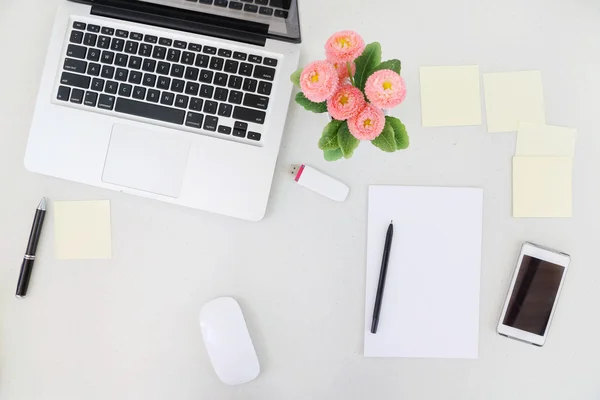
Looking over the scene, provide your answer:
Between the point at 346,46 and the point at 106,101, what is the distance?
14.5 inches

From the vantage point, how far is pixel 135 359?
2.37 feet

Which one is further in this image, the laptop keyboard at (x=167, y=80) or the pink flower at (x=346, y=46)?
the laptop keyboard at (x=167, y=80)

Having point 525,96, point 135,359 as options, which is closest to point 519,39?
point 525,96

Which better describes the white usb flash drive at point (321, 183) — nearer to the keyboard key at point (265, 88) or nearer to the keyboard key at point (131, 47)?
the keyboard key at point (265, 88)

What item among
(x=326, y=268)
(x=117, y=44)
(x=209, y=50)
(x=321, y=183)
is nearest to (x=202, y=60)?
(x=209, y=50)

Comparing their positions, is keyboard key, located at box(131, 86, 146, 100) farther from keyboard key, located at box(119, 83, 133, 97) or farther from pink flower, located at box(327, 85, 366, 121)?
pink flower, located at box(327, 85, 366, 121)

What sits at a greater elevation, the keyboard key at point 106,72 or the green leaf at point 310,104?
the keyboard key at point 106,72

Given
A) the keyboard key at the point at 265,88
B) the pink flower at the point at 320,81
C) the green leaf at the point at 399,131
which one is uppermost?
the keyboard key at the point at 265,88

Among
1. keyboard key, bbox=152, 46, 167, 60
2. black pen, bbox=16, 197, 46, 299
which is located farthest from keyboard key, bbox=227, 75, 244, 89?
black pen, bbox=16, 197, 46, 299

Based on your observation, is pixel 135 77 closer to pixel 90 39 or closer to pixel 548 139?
pixel 90 39

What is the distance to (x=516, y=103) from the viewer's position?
0.71 m

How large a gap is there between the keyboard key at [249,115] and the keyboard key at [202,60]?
8cm

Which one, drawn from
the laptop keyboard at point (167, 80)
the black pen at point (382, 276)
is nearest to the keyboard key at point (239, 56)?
the laptop keyboard at point (167, 80)

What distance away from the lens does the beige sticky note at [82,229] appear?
2.38 feet
